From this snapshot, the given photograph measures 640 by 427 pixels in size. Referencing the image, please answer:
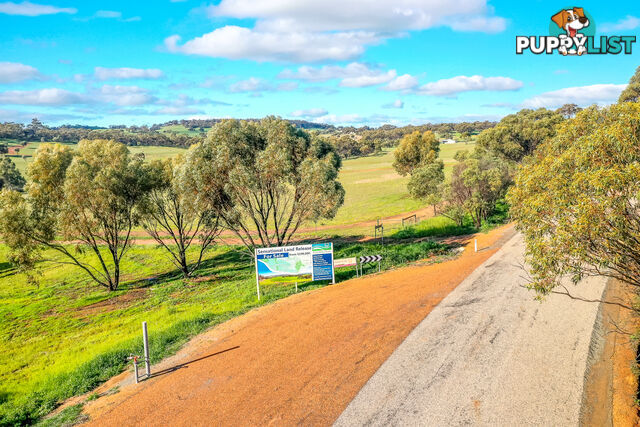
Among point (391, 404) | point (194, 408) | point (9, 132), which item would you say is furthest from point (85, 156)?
point (9, 132)

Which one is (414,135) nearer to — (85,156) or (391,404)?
(85,156)

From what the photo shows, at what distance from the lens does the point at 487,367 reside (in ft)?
44.9

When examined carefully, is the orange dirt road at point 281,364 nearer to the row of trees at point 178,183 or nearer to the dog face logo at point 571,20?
the row of trees at point 178,183

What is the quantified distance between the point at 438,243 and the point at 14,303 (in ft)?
120

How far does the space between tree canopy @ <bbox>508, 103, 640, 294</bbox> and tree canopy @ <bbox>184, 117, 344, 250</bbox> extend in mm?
20405

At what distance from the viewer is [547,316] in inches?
686

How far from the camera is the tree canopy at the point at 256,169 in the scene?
1233 inches

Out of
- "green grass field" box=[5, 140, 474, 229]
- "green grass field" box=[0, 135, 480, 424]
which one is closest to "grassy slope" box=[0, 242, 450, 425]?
"green grass field" box=[0, 135, 480, 424]

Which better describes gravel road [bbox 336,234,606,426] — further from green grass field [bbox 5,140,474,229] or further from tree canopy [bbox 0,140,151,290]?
tree canopy [bbox 0,140,151,290]

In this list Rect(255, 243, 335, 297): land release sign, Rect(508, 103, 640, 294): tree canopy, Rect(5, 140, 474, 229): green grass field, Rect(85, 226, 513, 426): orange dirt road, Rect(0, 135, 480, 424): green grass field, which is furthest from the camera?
Rect(5, 140, 474, 229): green grass field

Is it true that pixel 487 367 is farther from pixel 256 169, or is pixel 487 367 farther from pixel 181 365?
pixel 256 169

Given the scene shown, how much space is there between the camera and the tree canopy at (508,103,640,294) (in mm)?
10727

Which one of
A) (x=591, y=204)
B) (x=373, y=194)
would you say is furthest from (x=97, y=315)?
(x=373, y=194)

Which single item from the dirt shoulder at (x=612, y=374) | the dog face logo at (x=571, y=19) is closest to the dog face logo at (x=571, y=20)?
the dog face logo at (x=571, y=19)
